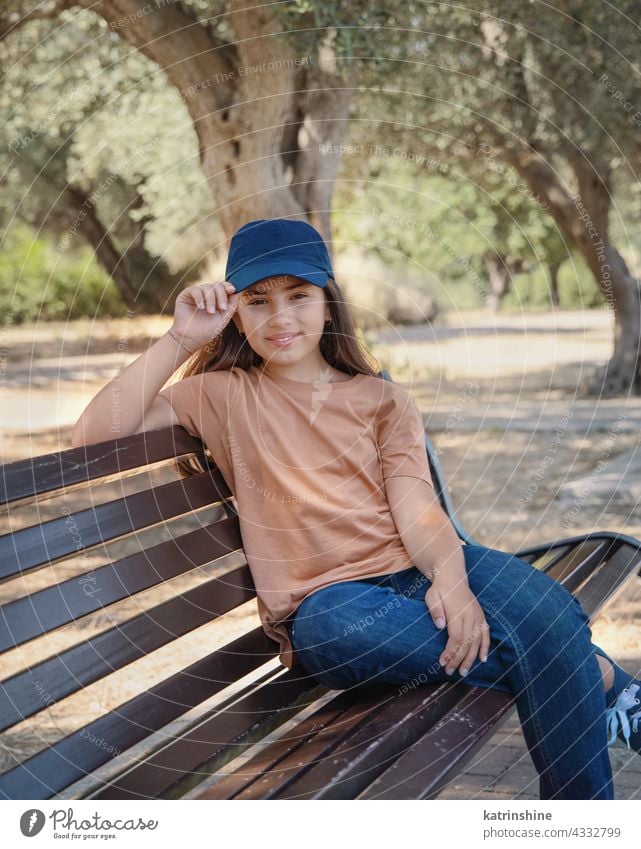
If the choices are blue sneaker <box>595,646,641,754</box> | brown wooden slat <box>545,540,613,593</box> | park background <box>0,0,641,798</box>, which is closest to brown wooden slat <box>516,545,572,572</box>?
brown wooden slat <box>545,540,613,593</box>

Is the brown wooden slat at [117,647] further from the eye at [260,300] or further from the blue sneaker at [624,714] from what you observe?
the blue sneaker at [624,714]

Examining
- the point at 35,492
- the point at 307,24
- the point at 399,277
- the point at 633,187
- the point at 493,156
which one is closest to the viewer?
the point at 35,492

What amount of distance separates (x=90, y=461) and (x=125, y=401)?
197 mm

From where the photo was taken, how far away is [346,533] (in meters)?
2.41

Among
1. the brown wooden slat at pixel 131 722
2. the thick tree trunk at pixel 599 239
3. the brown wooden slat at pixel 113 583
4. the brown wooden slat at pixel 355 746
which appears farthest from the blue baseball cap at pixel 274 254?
the thick tree trunk at pixel 599 239

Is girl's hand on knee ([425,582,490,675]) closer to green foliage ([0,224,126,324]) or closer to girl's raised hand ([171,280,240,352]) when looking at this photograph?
girl's raised hand ([171,280,240,352])

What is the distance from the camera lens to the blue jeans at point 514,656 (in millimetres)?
2186

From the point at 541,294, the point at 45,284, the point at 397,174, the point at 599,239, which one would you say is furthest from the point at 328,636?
the point at 541,294

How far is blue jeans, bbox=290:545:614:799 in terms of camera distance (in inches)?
86.0

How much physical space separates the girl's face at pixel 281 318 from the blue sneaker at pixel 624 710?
3.39ft

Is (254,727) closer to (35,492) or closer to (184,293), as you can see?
(35,492)

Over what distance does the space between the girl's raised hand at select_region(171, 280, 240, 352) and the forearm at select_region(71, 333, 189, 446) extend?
0.08 m
